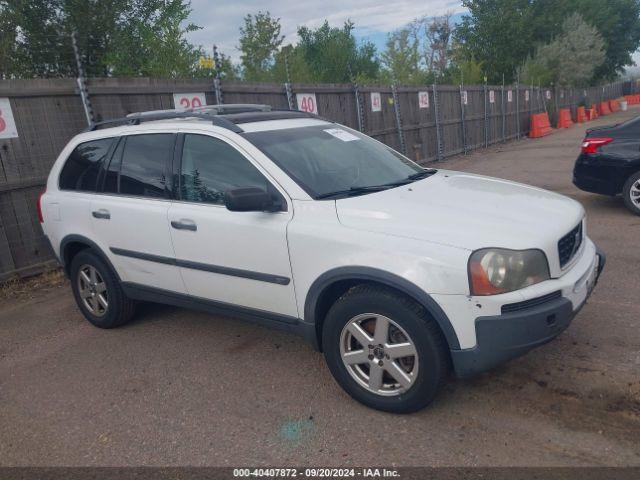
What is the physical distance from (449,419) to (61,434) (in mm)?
2327

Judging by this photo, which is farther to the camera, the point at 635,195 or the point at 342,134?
the point at 635,195

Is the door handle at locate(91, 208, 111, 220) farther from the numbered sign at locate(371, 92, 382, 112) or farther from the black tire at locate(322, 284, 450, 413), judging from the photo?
the numbered sign at locate(371, 92, 382, 112)

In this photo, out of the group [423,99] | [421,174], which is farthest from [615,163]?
[423,99]

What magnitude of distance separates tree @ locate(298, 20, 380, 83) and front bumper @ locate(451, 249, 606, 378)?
5312 cm

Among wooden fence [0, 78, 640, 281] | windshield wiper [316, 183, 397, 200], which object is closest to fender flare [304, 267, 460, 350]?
windshield wiper [316, 183, 397, 200]

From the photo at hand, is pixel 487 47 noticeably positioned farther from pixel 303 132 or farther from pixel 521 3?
pixel 303 132

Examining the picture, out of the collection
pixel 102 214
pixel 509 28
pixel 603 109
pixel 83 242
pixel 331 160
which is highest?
pixel 509 28

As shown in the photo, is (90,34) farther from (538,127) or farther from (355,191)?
(355,191)

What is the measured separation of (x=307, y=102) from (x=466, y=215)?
8.06 m

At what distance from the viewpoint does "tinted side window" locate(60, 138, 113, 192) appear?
15.2 feet

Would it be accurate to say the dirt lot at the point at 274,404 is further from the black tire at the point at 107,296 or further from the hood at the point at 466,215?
the hood at the point at 466,215

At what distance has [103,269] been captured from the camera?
4.61 meters

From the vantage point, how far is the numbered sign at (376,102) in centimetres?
1280

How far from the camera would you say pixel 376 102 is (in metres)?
12.9
